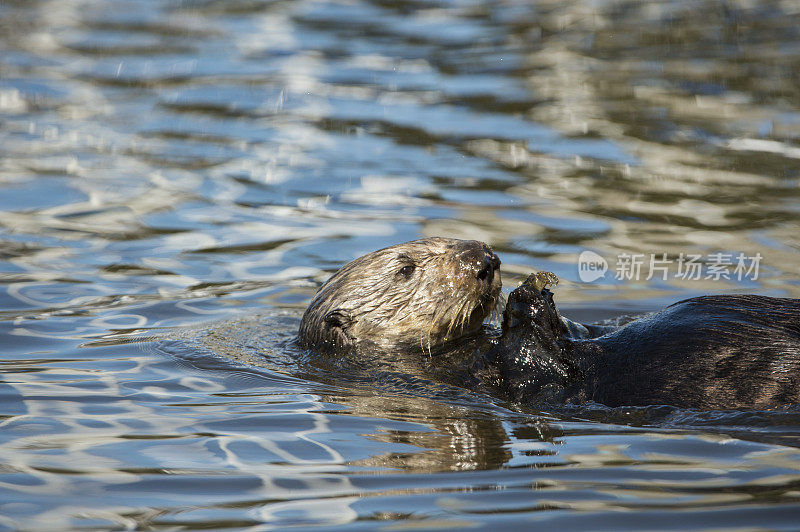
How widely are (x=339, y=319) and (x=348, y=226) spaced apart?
2.87 m

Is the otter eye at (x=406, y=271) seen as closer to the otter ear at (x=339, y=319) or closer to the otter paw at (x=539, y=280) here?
the otter ear at (x=339, y=319)

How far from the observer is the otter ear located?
18.4 ft

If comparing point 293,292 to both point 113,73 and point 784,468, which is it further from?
point 113,73

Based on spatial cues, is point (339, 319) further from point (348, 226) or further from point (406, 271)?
point (348, 226)

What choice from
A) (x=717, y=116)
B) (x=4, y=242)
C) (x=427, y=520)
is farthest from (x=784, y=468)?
(x=717, y=116)

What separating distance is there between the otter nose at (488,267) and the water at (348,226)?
60 centimetres

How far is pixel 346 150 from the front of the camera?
34.5 ft

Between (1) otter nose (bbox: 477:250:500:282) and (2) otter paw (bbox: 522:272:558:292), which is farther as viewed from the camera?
(1) otter nose (bbox: 477:250:500:282)

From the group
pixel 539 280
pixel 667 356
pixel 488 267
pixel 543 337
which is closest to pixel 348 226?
pixel 488 267

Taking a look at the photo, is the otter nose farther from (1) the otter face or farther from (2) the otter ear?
(2) the otter ear

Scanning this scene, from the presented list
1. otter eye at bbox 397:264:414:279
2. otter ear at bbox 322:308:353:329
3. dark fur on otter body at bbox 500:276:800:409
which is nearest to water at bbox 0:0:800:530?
dark fur on otter body at bbox 500:276:800:409

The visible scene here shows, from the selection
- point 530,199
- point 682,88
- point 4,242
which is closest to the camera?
point 4,242

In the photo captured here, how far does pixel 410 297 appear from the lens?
555 cm

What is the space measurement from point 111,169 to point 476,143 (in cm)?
340
